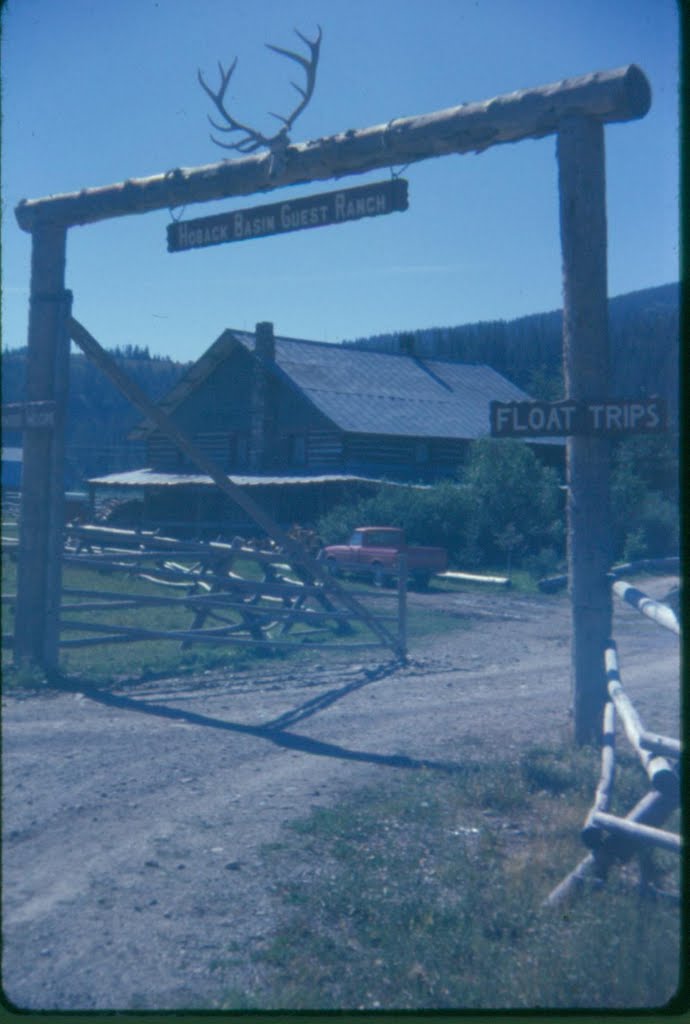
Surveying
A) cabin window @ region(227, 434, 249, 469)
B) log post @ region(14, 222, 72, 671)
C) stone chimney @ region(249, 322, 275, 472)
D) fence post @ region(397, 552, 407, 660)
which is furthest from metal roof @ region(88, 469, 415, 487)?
log post @ region(14, 222, 72, 671)

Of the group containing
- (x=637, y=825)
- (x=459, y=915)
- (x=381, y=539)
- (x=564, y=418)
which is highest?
(x=564, y=418)

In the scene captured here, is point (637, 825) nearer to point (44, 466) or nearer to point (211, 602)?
point (44, 466)

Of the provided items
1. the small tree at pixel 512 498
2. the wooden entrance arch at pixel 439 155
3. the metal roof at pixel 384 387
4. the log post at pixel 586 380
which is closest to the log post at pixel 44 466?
the wooden entrance arch at pixel 439 155

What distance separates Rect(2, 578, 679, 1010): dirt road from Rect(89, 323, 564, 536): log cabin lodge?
1293 cm

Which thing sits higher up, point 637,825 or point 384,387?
point 384,387

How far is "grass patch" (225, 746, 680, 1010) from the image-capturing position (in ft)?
11.7

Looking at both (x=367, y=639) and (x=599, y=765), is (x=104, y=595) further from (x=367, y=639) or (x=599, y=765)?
(x=599, y=765)

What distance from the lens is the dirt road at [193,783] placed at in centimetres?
380

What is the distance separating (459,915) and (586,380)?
3.59 m

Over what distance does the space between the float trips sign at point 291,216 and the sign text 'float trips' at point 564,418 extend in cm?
204

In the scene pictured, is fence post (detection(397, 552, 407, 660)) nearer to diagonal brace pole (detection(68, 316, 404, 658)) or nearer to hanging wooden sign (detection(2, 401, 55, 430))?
diagonal brace pole (detection(68, 316, 404, 658))

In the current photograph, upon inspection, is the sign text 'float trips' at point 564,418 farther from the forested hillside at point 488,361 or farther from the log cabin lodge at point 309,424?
the log cabin lodge at point 309,424

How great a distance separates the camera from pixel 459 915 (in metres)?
4.16

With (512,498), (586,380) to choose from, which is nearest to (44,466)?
(586,380)
